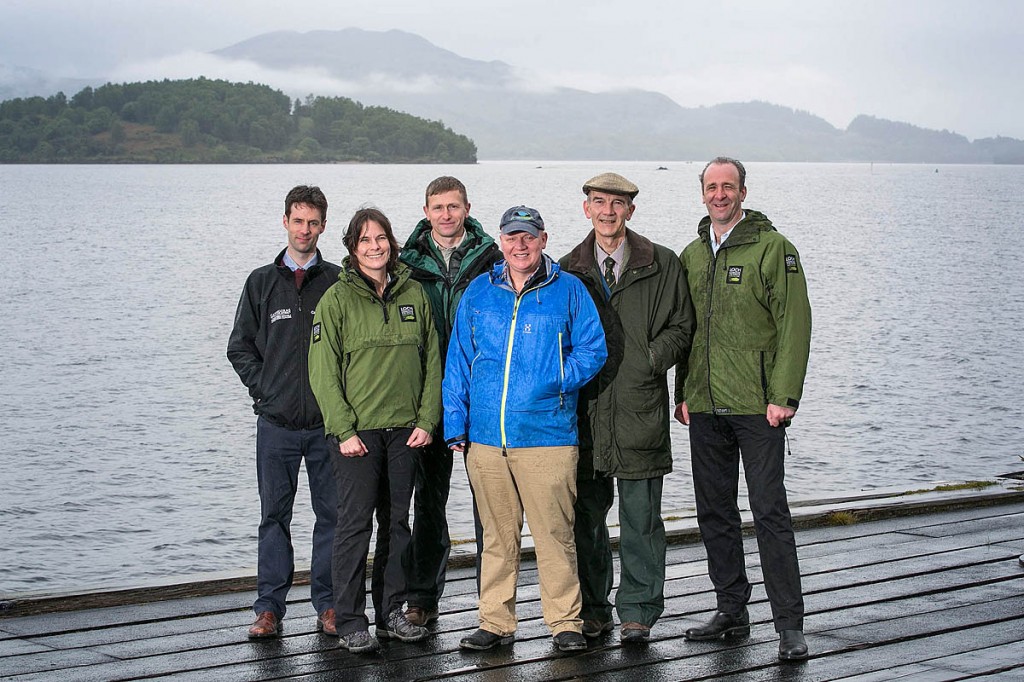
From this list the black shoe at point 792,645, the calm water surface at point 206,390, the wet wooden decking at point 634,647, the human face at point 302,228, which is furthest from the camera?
the calm water surface at point 206,390

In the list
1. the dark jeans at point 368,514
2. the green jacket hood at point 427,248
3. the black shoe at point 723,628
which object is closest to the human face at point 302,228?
the green jacket hood at point 427,248

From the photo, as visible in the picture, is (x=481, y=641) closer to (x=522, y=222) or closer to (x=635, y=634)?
(x=635, y=634)

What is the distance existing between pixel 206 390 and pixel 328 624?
51.2 ft

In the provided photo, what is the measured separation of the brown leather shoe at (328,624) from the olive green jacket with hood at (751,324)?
5.64 feet

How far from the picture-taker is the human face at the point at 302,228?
519 cm

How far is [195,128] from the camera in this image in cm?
13700

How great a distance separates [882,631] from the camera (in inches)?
196

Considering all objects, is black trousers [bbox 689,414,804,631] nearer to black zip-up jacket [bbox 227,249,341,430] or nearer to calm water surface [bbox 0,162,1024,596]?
black zip-up jacket [bbox 227,249,341,430]

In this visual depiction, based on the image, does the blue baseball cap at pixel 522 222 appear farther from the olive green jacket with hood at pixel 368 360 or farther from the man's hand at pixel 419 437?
the man's hand at pixel 419 437

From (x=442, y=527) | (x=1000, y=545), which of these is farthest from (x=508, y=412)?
(x=1000, y=545)

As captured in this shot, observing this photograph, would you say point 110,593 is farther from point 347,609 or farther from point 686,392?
point 686,392

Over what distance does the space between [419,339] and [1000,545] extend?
134 inches

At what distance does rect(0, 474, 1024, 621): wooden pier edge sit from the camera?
5367mm

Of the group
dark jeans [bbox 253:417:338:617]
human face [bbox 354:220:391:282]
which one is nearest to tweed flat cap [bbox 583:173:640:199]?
human face [bbox 354:220:391:282]
